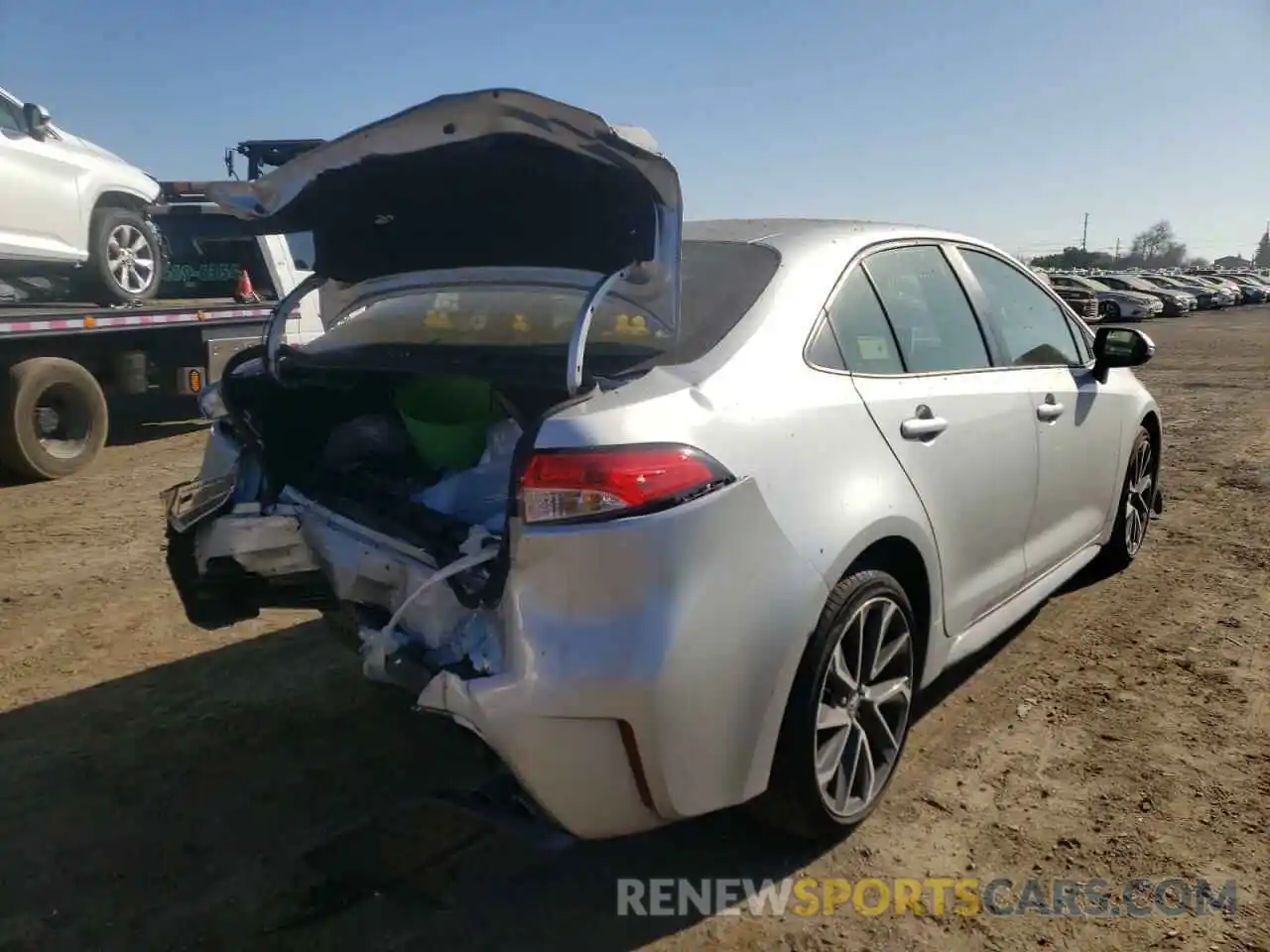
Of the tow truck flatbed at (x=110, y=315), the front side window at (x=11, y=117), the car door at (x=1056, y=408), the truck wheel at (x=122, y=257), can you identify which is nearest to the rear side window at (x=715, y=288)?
the car door at (x=1056, y=408)

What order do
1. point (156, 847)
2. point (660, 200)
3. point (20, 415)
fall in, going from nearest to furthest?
point (660, 200) < point (156, 847) < point (20, 415)

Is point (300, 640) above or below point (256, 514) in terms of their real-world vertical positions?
below

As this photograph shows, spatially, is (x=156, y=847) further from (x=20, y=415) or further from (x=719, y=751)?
(x=20, y=415)

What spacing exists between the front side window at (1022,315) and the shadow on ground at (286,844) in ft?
4.36

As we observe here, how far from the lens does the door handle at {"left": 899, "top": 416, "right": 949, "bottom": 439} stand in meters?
2.93

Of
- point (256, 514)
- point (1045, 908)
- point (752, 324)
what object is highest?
point (752, 324)

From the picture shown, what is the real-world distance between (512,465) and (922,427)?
133cm

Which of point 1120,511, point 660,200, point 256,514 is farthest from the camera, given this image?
A: point 1120,511

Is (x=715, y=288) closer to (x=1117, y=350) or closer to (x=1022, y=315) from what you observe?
(x=1022, y=315)

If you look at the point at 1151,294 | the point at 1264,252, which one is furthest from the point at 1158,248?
the point at 1151,294

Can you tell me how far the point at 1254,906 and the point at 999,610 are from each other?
3.94ft

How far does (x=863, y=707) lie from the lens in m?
2.86

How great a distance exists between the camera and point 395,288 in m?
3.42

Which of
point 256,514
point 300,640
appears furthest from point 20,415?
point 256,514
